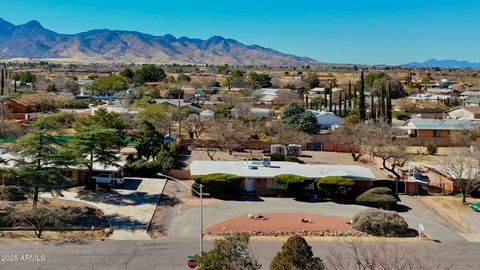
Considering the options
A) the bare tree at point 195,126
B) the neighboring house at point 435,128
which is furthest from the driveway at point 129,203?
the neighboring house at point 435,128

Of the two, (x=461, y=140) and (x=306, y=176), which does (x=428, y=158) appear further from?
(x=306, y=176)

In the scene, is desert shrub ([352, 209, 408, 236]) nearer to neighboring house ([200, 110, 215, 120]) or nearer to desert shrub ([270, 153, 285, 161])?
desert shrub ([270, 153, 285, 161])

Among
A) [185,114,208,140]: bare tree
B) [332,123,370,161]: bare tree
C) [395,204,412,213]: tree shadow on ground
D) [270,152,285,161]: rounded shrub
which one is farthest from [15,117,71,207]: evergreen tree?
[185,114,208,140]: bare tree

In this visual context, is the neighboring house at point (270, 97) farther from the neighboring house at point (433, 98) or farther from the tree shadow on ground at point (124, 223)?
the tree shadow on ground at point (124, 223)

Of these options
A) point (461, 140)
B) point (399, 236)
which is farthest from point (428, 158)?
point (399, 236)

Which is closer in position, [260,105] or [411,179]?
[411,179]

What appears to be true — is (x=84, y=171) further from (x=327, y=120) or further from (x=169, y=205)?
(x=327, y=120)
